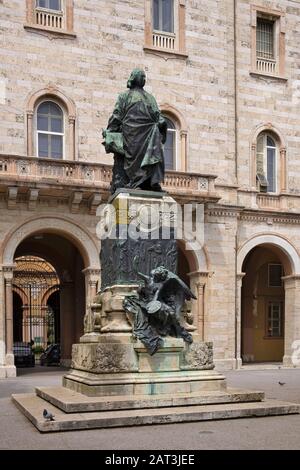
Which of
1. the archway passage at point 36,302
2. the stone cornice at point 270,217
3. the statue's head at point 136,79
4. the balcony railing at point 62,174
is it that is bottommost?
the archway passage at point 36,302

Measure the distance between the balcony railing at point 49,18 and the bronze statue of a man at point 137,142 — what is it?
1301 cm

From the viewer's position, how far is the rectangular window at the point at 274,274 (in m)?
31.5

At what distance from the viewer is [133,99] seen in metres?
11.3

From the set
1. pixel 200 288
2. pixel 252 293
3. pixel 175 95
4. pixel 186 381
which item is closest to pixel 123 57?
pixel 175 95

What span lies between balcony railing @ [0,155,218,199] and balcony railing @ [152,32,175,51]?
5020 millimetres

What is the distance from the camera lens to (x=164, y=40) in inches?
983

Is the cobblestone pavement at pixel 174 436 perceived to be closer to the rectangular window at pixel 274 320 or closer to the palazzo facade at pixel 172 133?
the palazzo facade at pixel 172 133

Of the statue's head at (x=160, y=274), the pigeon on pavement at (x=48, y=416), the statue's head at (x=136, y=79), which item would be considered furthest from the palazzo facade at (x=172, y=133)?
the pigeon on pavement at (x=48, y=416)

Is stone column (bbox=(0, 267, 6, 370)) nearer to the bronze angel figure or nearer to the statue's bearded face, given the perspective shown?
the bronze angel figure

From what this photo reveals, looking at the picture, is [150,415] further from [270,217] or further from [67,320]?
[67,320]

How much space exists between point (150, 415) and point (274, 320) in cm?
2311

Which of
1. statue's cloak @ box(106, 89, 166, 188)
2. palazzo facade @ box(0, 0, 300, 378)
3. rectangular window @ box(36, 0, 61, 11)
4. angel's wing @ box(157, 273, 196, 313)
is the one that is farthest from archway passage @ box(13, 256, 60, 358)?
angel's wing @ box(157, 273, 196, 313)

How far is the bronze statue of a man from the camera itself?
11.1 metres

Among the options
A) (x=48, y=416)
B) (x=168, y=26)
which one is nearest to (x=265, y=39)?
(x=168, y=26)
